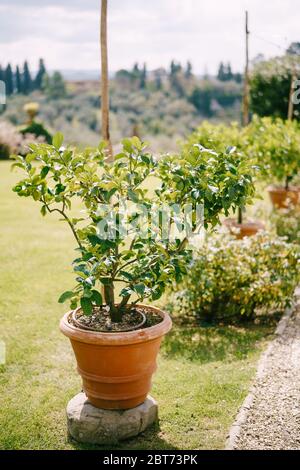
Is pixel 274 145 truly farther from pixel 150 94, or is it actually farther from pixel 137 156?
pixel 150 94

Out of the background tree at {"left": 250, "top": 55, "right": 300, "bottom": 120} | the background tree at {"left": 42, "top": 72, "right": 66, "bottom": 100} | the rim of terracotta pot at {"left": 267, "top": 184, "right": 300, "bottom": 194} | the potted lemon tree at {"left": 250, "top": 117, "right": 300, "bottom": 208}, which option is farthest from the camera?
the background tree at {"left": 42, "top": 72, "right": 66, "bottom": 100}

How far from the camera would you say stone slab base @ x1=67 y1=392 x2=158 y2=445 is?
3375mm

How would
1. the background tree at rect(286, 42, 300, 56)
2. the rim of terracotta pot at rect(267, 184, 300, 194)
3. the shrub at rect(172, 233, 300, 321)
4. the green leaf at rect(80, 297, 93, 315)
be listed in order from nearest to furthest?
1. the green leaf at rect(80, 297, 93, 315)
2. the shrub at rect(172, 233, 300, 321)
3. the background tree at rect(286, 42, 300, 56)
4. the rim of terracotta pot at rect(267, 184, 300, 194)

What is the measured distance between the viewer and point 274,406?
3797mm

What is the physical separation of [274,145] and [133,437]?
5743 millimetres

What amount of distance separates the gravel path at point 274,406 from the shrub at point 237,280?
648mm

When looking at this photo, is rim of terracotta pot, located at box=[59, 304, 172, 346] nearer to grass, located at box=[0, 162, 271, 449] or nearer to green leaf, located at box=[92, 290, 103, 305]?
green leaf, located at box=[92, 290, 103, 305]

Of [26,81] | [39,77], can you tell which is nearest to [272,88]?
[26,81]

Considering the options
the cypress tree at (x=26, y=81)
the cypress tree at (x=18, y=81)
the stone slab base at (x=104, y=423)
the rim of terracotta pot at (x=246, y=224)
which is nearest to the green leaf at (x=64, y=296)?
the stone slab base at (x=104, y=423)

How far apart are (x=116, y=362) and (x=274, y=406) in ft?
4.12

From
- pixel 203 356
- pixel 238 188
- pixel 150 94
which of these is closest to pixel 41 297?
pixel 203 356

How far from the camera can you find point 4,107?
92.4 feet

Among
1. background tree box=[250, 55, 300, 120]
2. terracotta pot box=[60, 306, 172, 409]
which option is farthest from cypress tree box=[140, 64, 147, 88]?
terracotta pot box=[60, 306, 172, 409]

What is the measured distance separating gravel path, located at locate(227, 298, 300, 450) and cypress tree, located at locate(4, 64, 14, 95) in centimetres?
2802
